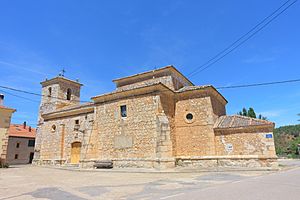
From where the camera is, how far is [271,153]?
43.9 feet

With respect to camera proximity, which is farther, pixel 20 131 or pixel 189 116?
pixel 20 131

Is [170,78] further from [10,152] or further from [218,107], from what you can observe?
[10,152]

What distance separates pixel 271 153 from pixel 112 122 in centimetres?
1114

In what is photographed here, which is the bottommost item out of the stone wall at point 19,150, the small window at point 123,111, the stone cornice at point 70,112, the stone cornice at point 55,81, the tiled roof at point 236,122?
the stone wall at point 19,150

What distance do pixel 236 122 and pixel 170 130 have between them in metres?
4.60

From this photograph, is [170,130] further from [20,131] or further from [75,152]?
[20,131]

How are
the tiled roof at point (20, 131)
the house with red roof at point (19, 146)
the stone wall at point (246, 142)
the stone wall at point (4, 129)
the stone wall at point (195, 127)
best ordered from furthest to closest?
the tiled roof at point (20, 131)
the house with red roof at point (19, 146)
the stone wall at point (4, 129)
the stone wall at point (195, 127)
the stone wall at point (246, 142)

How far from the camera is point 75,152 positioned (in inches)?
811

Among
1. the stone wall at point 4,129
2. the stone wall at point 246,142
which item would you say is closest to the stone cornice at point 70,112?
the stone wall at point 4,129

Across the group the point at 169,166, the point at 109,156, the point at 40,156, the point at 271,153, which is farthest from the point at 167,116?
the point at 40,156

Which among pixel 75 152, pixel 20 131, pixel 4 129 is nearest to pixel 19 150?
pixel 20 131

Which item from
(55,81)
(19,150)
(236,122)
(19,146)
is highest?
(55,81)

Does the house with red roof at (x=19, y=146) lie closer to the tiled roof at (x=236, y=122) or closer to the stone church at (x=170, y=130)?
the stone church at (x=170, y=130)

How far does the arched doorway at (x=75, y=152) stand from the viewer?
20266 millimetres
